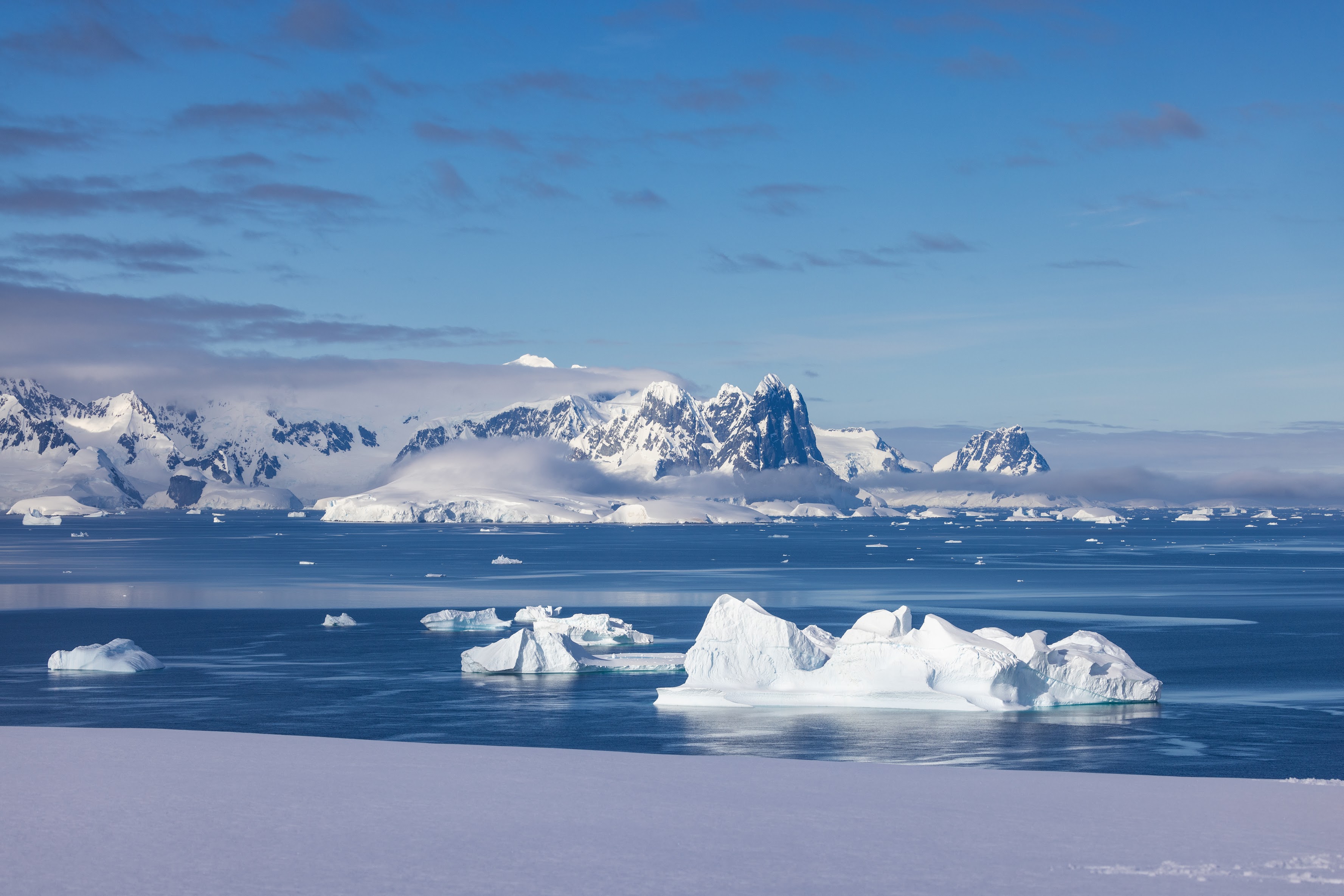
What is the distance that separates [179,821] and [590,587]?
7384 centimetres

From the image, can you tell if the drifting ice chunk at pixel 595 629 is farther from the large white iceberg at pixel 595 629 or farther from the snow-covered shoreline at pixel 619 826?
the snow-covered shoreline at pixel 619 826

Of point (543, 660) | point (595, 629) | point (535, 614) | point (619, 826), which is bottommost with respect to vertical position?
point (543, 660)

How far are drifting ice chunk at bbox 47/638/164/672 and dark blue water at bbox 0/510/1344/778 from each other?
1002 millimetres

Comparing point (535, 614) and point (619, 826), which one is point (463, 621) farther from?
point (619, 826)

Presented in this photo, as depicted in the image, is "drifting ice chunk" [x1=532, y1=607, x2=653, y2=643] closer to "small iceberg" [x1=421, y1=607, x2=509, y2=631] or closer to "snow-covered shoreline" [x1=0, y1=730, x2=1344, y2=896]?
"small iceberg" [x1=421, y1=607, x2=509, y2=631]

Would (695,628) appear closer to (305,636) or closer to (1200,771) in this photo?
(305,636)

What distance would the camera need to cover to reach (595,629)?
5181 centimetres

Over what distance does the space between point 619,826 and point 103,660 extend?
33.8 metres

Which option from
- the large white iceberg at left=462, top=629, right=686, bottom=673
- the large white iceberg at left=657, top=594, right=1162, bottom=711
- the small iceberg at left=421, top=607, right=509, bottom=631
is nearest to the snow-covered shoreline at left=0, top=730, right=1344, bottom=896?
the large white iceberg at left=657, top=594, right=1162, bottom=711

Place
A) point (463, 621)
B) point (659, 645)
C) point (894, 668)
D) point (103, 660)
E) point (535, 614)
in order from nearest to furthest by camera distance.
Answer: point (894, 668) < point (103, 660) < point (659, 645) < point (535, 614) < point (463, 621)

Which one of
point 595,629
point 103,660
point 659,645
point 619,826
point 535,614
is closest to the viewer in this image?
point 619,826

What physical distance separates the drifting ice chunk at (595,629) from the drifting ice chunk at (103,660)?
48.5 feet

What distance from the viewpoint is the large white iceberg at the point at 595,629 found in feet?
169

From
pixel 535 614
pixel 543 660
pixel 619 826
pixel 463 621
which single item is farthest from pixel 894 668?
pixel 463 621
